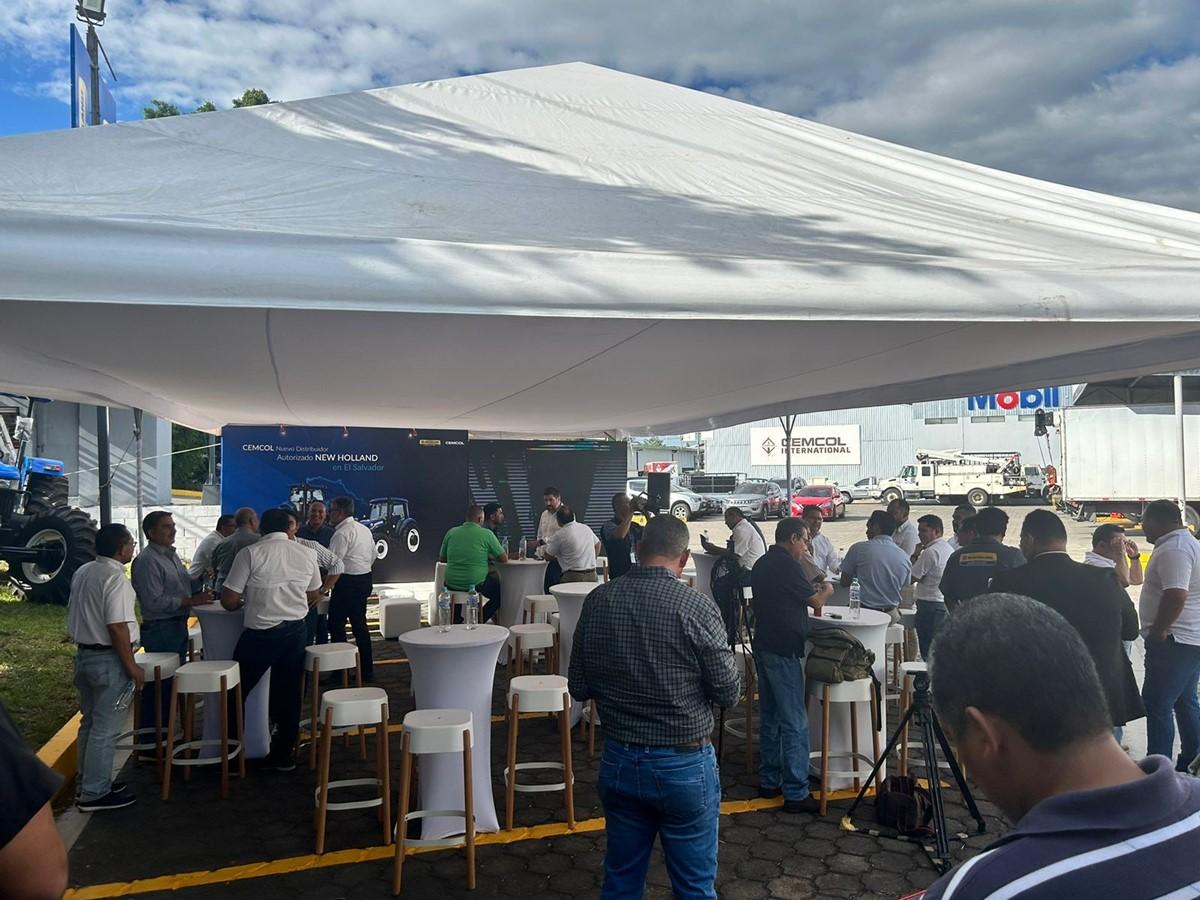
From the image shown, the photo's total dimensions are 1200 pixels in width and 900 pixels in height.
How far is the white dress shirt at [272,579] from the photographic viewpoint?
16.2 feet

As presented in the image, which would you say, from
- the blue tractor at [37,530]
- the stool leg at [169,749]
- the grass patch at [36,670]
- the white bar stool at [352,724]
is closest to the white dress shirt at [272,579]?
the stool leg at [169,749]

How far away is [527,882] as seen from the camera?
3703mm

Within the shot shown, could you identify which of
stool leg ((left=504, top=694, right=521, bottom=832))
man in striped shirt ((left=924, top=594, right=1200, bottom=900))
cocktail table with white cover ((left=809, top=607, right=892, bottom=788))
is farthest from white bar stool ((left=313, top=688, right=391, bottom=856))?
man in striped shirt ((left=924, top=594, right=1200, bottom=900))

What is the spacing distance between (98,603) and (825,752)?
12.7ft

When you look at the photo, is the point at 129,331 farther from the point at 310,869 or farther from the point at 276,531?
the point at 310,869

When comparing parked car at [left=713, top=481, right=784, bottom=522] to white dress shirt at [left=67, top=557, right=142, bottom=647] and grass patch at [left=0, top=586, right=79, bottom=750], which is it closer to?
grass patch at [left=0, top=586, right=79, bottom=750]

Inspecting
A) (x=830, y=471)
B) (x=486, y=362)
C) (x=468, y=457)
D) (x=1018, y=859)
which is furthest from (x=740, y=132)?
(x=830, y=471)

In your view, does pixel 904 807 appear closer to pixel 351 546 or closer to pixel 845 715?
pixel 845 715

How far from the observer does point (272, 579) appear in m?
4.95

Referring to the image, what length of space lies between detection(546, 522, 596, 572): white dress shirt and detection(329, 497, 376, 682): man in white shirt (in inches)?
67.9

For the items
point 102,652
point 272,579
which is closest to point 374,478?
point 272,579

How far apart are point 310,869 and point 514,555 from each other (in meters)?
7.28

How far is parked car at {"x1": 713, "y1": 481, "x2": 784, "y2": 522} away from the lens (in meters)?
27.0

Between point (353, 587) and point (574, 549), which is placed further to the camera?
point (574, 549)
